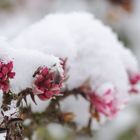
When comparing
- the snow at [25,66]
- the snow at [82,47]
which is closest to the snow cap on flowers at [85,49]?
the snow at [82,47]

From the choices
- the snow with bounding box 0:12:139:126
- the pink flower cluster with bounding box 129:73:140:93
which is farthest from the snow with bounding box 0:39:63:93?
the pink flower cluster with bounding box 129:73:140:93

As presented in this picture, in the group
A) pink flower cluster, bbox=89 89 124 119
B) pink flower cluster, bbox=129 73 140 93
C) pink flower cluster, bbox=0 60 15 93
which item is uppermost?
pink flower cluster, bbox=129 73 140 93

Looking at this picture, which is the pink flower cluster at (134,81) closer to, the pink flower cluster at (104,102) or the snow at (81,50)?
the snow at (81,50)

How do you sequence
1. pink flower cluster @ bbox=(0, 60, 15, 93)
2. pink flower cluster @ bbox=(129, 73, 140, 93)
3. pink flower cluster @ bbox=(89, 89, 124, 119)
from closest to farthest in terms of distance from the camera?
1. pink flower cluster @ bbox=(0, 60, 15, 93)
2. pink flower cluster @ bbox=(89, 89, 124, 119)
3. pink flower cluster @ bbox=(129, 73, 140, 93)

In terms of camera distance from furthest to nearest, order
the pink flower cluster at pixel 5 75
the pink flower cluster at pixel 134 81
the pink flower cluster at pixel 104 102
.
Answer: the pink flower cluster at pixel 134 81 < the pink flower cluster at pixel 104 102 < the pink flower cluster at pixel 5 75

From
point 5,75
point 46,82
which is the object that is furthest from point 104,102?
point 5,75

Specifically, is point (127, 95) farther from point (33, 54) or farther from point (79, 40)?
point (33, 54)

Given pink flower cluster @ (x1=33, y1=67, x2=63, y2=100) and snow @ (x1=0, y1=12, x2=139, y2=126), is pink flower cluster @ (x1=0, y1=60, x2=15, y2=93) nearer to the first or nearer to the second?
pink flower cluster @ (x1=33, y1=67, x2=63, y2=100)
